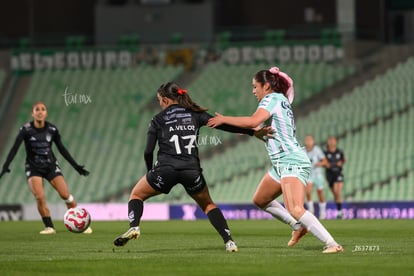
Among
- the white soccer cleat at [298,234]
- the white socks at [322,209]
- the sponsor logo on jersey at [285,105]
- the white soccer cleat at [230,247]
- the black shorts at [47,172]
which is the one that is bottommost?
the white socks at [322,209]

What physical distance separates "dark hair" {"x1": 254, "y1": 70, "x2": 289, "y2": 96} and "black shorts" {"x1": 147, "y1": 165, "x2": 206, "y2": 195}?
1.45 m

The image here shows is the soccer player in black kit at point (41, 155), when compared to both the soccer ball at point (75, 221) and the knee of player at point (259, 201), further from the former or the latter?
the knee of player at point (259, 201)

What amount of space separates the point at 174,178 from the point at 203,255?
3.53ft

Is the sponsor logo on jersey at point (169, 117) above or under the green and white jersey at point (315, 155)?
above

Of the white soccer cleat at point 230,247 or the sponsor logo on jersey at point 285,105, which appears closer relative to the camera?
the sponsor logo on jersey at point 285,105

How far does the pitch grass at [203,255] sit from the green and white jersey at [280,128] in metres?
1.33

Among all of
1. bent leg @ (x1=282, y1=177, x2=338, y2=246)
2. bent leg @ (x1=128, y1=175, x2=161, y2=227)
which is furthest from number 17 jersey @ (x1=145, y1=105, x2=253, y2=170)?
bent leg @ (x1=282, y1=177, x2=338, y2=246)

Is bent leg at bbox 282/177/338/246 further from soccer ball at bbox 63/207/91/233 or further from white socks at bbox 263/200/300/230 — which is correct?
soccer ball at bbox 63/207/91/233

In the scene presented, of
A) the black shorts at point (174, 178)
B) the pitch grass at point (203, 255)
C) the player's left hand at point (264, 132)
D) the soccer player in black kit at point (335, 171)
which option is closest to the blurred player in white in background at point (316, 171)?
the soccer player in black kit at point (335, 171)

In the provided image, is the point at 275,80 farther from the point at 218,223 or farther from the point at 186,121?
the point at 218,223

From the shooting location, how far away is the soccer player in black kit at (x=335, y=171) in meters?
29.5

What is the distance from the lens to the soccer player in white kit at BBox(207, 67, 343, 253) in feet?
45.0

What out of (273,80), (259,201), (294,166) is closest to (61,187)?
(259,201)

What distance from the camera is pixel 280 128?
1420 centimetres
